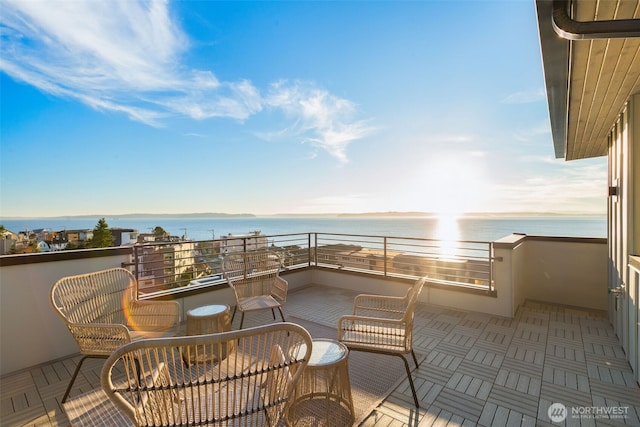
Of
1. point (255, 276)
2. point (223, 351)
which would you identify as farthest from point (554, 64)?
point (255, 276)

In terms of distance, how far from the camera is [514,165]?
2627cm

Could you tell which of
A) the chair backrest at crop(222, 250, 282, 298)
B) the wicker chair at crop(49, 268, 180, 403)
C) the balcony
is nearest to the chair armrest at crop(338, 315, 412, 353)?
the balcony

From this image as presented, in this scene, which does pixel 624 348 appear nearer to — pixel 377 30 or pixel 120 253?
pixel 120 253

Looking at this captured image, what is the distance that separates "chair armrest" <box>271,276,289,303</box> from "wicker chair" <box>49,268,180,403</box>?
4.04 ft

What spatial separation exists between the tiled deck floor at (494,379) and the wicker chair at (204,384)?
1113 mm

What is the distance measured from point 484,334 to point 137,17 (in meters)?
7.15

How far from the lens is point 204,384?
108cm

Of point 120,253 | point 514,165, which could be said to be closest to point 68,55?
point 120,253

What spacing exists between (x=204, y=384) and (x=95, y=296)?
2203 millimetres

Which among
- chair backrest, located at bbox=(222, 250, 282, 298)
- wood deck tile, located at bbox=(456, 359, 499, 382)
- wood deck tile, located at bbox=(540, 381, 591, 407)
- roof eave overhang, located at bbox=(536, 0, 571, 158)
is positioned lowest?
wood deck tile, located at bbox=(456, 359, 499, 382)

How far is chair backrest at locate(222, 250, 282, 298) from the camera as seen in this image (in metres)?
3.87
